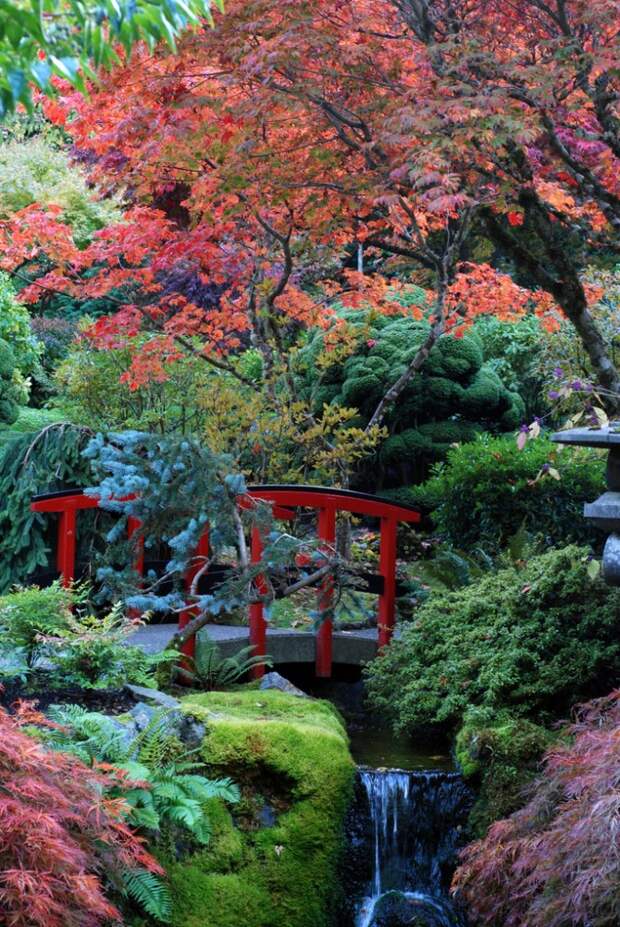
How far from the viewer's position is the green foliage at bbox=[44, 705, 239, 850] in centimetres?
456

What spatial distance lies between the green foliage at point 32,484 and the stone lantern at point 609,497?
4902 mm

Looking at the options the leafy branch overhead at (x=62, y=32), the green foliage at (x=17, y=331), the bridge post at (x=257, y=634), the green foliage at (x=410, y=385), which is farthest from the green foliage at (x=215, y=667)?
the green foliage at (x=17, y=331)

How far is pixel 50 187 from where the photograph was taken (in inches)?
798

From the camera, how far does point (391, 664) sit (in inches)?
269

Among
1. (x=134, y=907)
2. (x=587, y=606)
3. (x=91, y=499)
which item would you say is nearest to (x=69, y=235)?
(x=91, y=499)

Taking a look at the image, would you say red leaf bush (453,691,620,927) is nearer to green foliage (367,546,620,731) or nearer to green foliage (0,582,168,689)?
green foliage (367,546,620,731)

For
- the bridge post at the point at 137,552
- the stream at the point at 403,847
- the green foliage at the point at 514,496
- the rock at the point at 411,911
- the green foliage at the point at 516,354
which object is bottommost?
the rock at the point at 411,911

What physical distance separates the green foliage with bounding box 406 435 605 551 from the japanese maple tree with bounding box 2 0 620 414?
1.03 m

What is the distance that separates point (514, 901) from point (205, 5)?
3.51 metres

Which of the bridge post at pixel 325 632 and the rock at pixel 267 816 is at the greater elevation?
the bridge post at pixel 325 632

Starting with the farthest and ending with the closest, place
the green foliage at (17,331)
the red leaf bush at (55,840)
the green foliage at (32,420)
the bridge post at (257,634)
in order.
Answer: the green foliage at (17,331) → the green foliage at (32,420) → the bridge post at (257,634) → the red leaf bush at (55,840)

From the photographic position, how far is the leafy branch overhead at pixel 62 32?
267cm

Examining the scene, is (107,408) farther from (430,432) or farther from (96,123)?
(430,432)

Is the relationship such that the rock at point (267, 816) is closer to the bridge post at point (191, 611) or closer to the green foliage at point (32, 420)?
the bridge post at point (191, 611)
